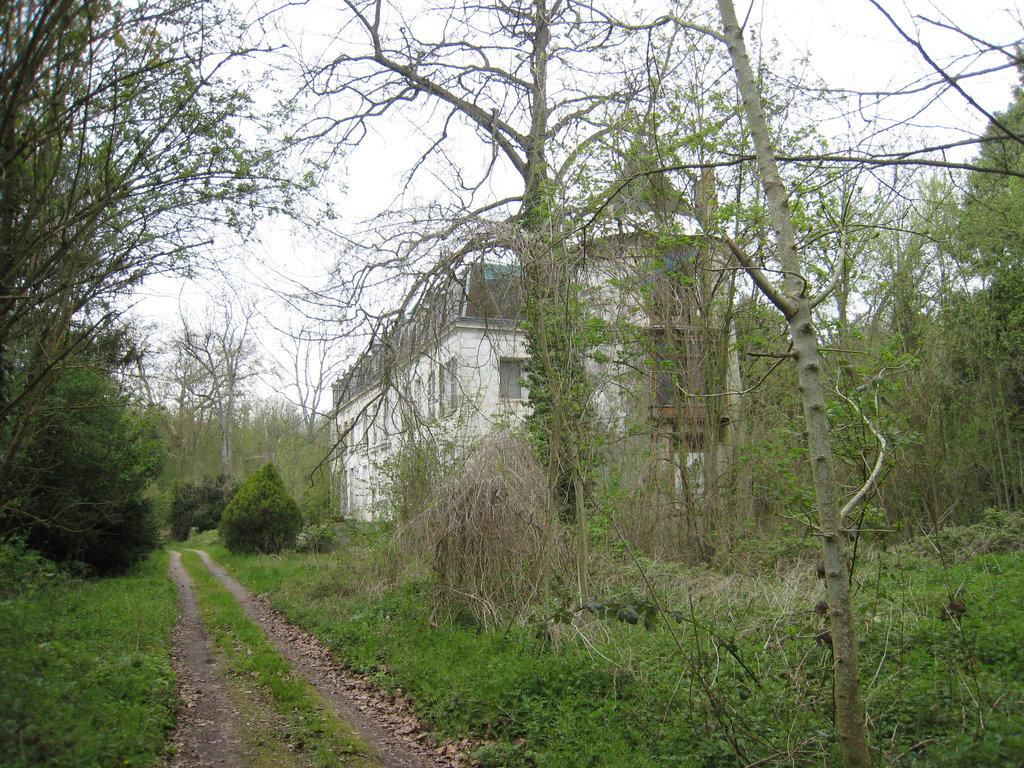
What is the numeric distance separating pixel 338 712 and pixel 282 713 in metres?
0.46

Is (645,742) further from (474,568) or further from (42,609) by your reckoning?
(42,609)

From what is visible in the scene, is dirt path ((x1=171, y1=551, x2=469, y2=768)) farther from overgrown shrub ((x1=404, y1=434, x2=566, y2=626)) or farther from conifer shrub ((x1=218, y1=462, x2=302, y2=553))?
conifer shrub ((x1=218, y1=462, x2=302, y2=553))

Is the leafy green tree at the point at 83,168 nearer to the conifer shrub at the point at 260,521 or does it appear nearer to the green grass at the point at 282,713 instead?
the green grass at the point at 282,713

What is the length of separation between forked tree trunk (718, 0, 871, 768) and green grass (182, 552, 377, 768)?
123 inches

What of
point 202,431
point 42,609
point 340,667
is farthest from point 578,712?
point 202,431

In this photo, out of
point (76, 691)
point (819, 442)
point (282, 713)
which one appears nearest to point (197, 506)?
point (282, 713)

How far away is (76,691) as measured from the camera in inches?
164

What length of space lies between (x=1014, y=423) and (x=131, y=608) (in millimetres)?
15750

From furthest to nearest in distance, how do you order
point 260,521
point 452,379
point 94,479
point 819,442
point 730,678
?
point 260,521 < point 94,479 < point 452,379 < point 730,678 < point 819,442

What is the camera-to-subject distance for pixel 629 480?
11.0 m

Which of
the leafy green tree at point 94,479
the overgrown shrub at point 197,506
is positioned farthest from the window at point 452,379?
the overgrown shrub at point 197,506

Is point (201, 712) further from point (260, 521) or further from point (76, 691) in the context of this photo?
point (260, 521)

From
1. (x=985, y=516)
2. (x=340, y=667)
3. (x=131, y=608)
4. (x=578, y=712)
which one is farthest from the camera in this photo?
(x=985, y=516)

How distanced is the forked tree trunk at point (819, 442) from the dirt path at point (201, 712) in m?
3.84
